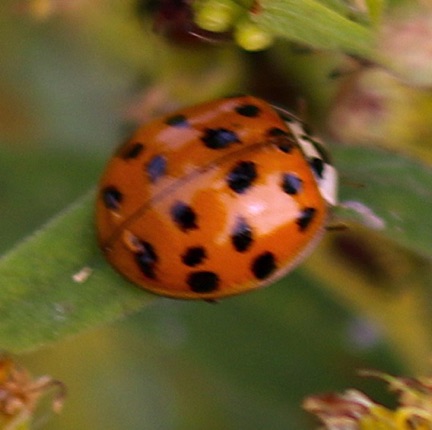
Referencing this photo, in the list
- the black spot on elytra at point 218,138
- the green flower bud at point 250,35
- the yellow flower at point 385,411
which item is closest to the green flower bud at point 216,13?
the green flower bud at point 250,35

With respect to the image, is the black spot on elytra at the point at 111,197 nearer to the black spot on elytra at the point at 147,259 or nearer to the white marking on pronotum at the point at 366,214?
the black spot on elytra at the point at 147,259

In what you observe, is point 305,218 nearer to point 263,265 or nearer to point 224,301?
point 263,265

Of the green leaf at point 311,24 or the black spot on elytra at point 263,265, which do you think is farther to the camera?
the black spot on elytra at point 263,265

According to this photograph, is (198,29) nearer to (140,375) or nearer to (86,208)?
(86,208)

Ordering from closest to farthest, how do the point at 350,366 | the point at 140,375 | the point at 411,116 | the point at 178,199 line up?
the point at 178,199 < the point at 411,116 < the point at 350,366 < the point at 140,375

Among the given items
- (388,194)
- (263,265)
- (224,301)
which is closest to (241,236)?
(263,265)

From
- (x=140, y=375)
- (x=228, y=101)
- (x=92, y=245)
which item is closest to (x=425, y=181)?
(x=228, y=101)
